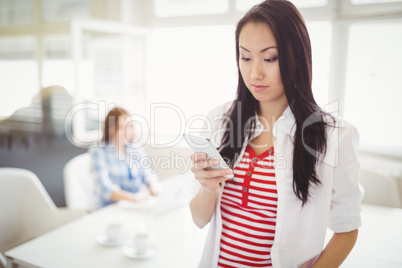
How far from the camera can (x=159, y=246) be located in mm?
1324

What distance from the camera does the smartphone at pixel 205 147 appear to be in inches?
32.4

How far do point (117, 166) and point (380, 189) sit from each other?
165cm

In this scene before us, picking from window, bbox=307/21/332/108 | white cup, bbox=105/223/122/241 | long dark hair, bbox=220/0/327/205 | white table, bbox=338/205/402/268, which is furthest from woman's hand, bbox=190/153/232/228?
window, bbox=307/21/332/108

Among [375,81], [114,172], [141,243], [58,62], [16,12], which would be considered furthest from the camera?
[58,62]

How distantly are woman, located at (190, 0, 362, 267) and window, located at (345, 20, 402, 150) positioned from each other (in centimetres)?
169

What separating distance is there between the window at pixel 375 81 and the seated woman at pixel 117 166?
5.28 feet

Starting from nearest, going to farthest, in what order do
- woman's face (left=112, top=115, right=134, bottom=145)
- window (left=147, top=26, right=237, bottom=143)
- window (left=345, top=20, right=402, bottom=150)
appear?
woman's face (left=112, top=115, right=134, bottom=145), window (left=345, top=20, right=402, bottom=150), window (left=147, top=26, right=237, bottom=143)

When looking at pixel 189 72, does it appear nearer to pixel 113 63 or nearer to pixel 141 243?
pixel 113 63

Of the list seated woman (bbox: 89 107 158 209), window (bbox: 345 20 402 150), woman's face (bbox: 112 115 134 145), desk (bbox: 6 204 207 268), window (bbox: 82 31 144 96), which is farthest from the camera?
window (bbox: 82 31 144 96)

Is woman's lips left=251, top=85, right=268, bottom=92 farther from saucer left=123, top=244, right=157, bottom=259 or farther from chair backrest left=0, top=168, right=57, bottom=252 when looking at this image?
chair backrest left=0, top=168, right=57, bottom=252

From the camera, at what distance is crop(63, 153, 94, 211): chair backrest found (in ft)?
7.00

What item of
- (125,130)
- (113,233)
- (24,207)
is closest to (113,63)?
(125,130)

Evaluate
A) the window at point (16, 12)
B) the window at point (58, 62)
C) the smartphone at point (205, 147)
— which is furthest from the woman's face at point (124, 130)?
the smartphone at point (205, 147)

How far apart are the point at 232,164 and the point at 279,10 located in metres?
0.46
